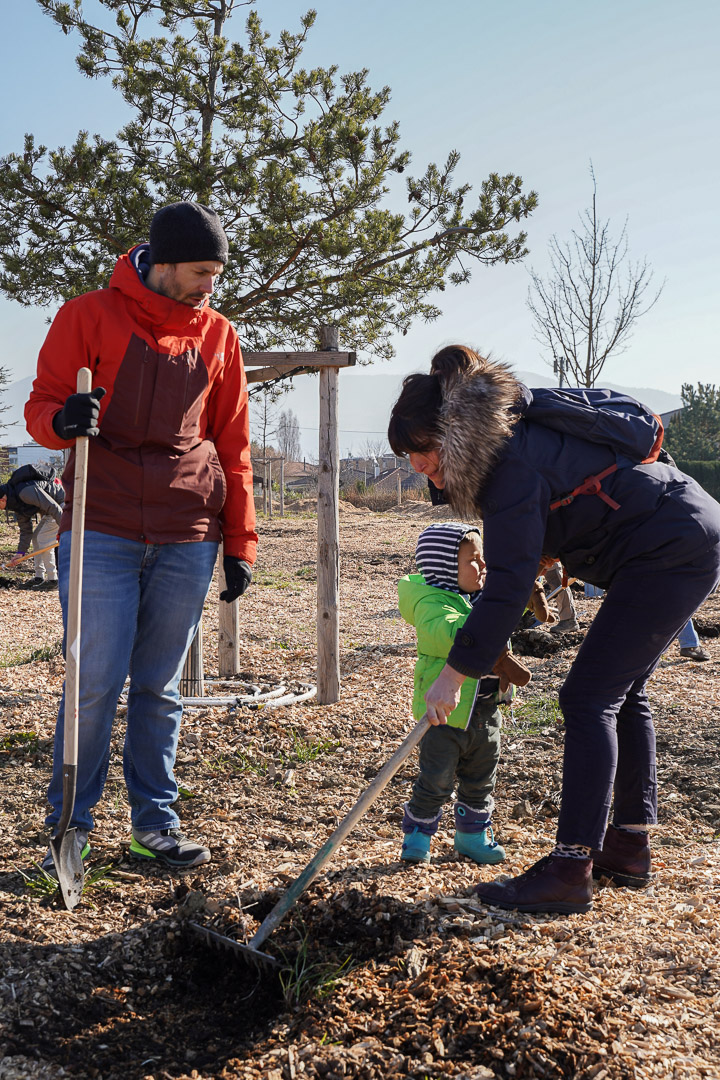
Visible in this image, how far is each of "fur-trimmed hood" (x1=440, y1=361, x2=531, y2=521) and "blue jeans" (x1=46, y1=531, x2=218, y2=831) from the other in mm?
1082

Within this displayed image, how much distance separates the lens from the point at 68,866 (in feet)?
8.99

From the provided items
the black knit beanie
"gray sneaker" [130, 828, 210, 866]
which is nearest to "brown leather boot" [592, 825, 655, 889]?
"gray sneaker" [130, 828, 210, 866]

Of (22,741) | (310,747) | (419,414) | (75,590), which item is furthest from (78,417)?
(310,747)

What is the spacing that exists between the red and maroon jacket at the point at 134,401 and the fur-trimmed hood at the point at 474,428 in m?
1.01

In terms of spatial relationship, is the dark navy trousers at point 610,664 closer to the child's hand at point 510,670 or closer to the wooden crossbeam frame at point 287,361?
the child's hand at point 510,670

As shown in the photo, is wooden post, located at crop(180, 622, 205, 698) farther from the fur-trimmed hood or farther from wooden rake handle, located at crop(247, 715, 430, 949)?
the fur-trimmed hood

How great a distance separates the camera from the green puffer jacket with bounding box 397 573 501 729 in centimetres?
285

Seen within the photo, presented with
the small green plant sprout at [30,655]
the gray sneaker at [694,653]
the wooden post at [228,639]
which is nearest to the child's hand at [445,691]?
the wooden post at [228,639]

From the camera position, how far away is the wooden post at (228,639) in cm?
573

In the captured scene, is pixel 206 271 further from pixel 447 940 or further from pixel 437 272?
pixel 437 272

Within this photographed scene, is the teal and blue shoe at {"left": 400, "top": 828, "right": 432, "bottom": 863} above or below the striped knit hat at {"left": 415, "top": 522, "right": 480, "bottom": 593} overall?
below

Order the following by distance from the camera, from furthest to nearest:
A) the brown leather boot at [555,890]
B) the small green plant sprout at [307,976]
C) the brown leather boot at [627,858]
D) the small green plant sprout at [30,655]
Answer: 1. the small green plant sprout at [30,655]
2. the brown leather boot at [627,858]
3. the brown leather boot at [555,890]
4. the small green plant sprout at [307,976]

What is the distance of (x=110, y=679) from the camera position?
9.36 feet

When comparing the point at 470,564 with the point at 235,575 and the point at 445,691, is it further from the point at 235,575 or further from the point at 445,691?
the point at 235,575
